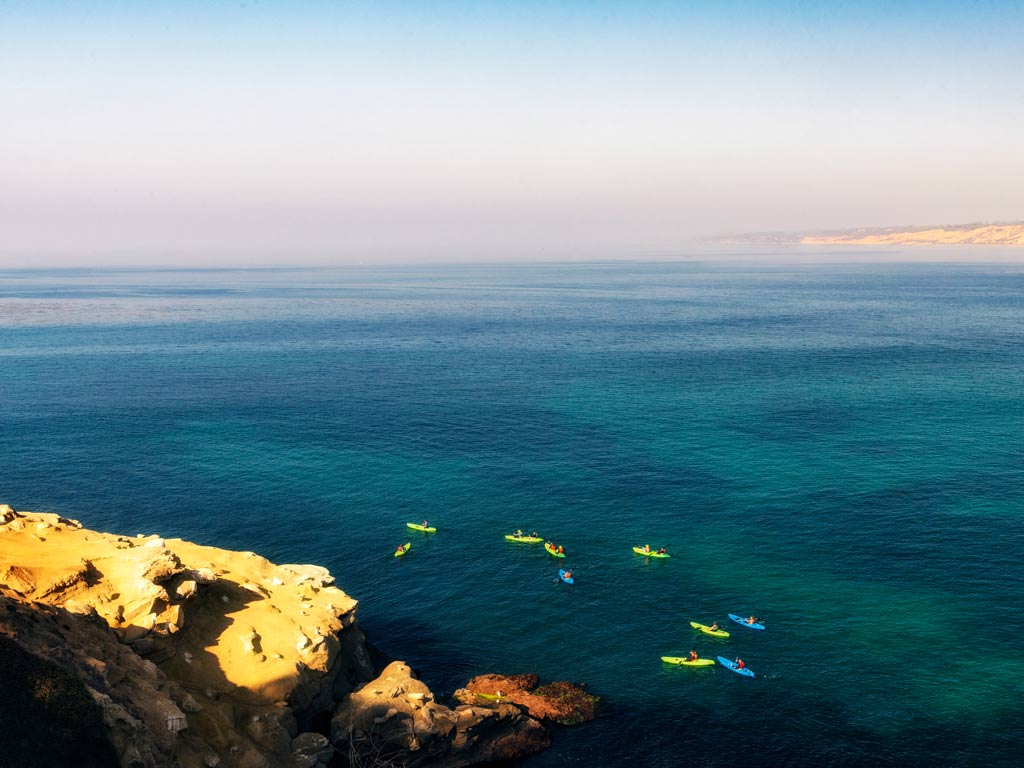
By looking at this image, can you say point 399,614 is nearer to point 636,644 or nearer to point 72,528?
point 636,644

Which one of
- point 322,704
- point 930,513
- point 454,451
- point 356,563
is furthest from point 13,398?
point 930,513

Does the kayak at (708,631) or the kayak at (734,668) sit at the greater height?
the kayak at (708,631)

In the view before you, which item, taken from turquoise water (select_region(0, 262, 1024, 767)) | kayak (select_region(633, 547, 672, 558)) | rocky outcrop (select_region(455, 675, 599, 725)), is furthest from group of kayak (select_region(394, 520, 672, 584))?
rocky outcrop (select_region(455, 675, 599, 725))

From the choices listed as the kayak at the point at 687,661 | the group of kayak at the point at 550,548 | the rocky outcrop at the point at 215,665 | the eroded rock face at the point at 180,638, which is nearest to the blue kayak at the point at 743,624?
the kayak at the point at 687,661

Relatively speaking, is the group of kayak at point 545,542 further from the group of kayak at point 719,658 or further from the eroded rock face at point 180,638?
the eroded rock face at point 180,638

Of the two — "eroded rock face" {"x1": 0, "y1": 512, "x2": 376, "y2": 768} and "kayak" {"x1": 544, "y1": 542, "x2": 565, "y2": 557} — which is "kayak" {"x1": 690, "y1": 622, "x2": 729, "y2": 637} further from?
"eroded rock face" {"x1": 0, "y1": 512, "x2": 376, "y2": 768}

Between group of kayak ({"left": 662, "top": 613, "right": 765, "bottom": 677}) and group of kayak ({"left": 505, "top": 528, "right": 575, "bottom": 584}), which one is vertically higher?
group of kayak ({"left": 505, "top": 528, "right": 575, "bottom": 584})

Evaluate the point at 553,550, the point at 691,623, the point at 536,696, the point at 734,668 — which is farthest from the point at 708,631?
the point at 553,550

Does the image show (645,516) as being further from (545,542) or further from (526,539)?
(526,539)
